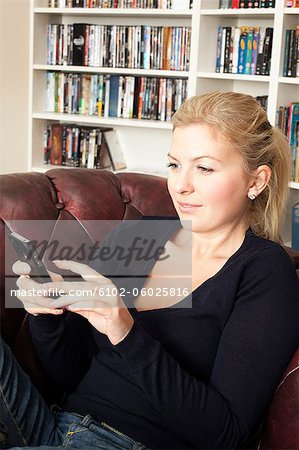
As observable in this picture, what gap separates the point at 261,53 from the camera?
3.14 m

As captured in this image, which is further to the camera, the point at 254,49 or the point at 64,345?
the point at 254,49

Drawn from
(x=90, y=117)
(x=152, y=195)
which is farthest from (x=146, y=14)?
(x=152, y=195)

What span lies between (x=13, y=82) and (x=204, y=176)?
2.47m

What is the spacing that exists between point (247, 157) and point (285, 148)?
0.48 feet

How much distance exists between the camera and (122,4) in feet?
11.4

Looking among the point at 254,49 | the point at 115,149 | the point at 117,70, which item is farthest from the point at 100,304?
the point at 115,149

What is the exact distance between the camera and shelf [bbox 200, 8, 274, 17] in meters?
3.01

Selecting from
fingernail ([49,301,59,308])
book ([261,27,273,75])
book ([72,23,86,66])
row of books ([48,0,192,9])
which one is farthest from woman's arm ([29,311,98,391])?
book ([72,23,86,66])

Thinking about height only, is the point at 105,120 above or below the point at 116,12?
below

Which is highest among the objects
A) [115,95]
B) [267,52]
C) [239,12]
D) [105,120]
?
[239,12]

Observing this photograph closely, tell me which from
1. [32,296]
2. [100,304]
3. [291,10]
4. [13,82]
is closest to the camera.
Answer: [100,304]

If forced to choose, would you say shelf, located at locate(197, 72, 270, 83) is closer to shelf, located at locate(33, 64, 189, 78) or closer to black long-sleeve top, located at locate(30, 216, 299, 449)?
shelf, located at locate(33, 64, 189, 78)

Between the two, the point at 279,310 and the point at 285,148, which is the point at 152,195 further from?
the point at 279,310

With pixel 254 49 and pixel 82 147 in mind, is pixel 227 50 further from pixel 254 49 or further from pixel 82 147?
pixel 82 147
